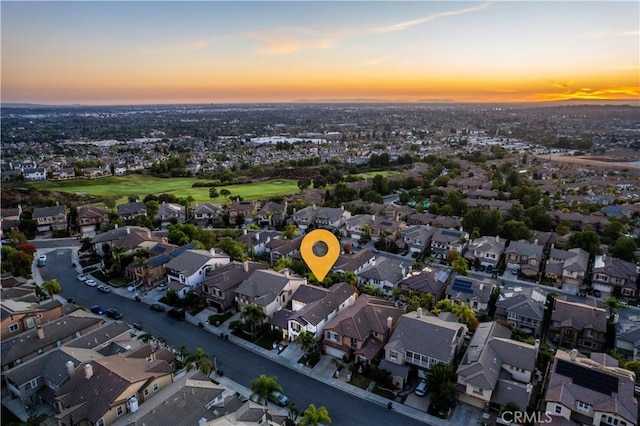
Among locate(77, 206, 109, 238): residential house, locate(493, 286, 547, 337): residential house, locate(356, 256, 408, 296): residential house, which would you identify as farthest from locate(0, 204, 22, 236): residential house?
locate(493, 286, 547, 337): residential house

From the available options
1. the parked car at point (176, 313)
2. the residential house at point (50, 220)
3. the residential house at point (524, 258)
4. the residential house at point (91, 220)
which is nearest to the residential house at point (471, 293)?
the residential house at point (524, 258)

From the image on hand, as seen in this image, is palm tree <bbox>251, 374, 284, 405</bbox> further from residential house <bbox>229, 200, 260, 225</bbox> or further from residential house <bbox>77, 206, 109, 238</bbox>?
residential house <bbox>77, 206, 109, 238</bbox>

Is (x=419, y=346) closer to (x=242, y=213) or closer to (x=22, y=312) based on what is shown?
(x=22, y=312)

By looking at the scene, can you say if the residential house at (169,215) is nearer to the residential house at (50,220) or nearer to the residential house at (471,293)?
the residential house at (50,220)

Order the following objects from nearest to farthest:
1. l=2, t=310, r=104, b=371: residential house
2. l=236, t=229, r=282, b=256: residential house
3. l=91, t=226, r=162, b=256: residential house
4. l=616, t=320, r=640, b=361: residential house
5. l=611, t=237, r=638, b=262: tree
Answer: l=2, t=310, r=104, b=371: residential house → l=616, t=320, r=640, b=361: residential house → l=611, t=237, r=638, b=262: tree → l=91, t=226, r=162, b=256: residential house → l=236, t=229, r=282, b=256: residential house
